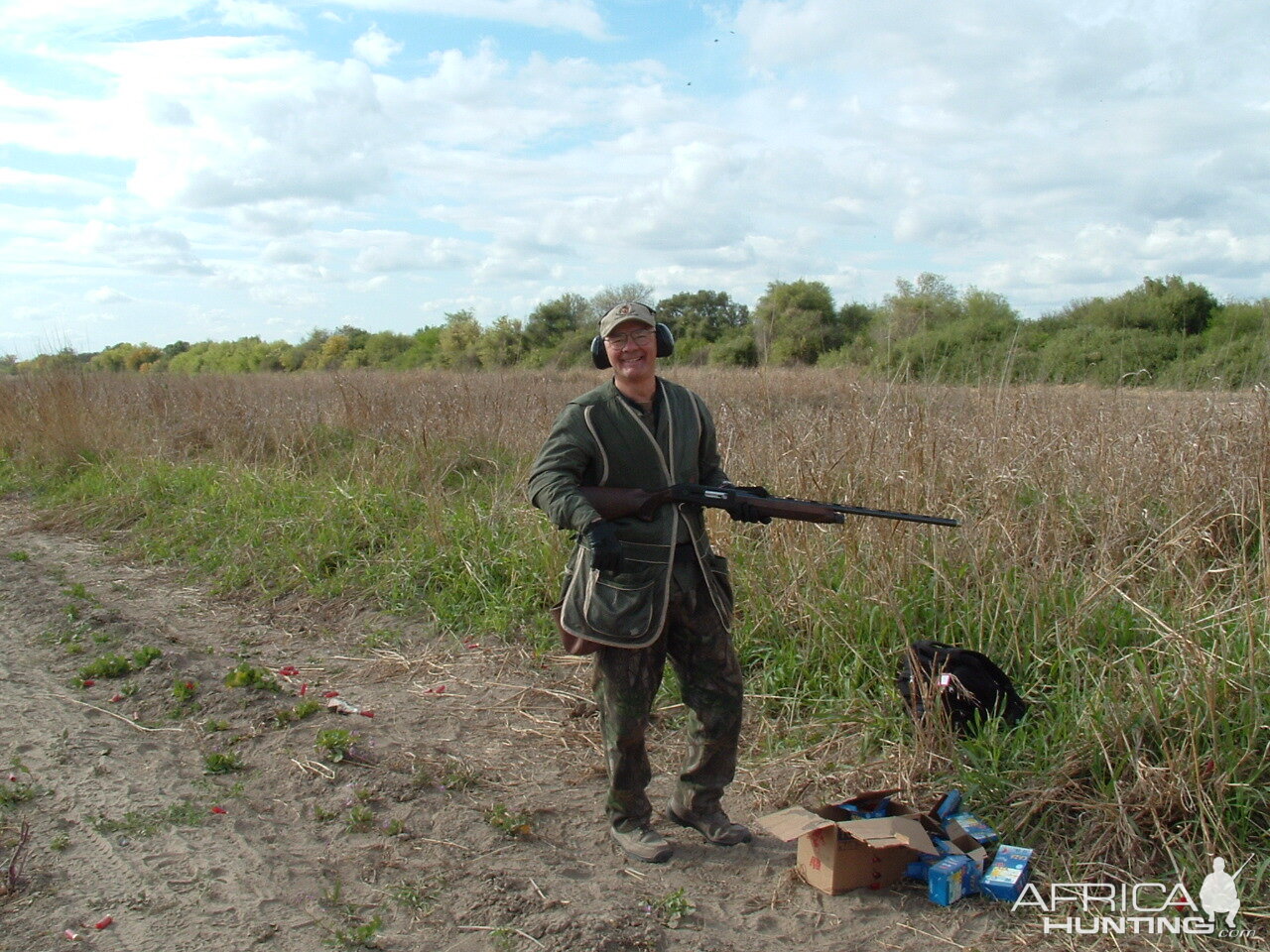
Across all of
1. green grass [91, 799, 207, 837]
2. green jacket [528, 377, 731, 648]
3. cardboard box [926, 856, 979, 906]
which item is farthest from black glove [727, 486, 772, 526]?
green grass [91, 799, 207, 837]

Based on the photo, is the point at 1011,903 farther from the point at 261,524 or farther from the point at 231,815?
the point at 261,524

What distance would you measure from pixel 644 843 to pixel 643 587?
0.94 meters

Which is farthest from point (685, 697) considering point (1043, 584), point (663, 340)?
point (1043, 584)

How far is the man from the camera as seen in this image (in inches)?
133

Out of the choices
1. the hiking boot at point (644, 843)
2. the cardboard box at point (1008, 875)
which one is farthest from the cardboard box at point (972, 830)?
the hiking boot at point (644, 843)

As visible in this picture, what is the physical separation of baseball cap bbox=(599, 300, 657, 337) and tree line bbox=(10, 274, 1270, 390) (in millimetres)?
2510

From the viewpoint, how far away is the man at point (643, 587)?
3369mm

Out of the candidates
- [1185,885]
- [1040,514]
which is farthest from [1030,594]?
[1185,885]

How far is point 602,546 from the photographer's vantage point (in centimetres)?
313

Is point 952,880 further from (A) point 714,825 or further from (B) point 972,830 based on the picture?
(A) point 714,825

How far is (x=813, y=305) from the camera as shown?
1906cm

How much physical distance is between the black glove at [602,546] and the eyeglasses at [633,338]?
659 millimetres

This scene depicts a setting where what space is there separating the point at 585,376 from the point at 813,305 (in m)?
4.99

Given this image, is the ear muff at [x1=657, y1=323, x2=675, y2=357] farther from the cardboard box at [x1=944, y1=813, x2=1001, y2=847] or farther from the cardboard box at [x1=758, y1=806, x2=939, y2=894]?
the cardboard box at [x1=944, y1=813, x2=1001, y2=847]
